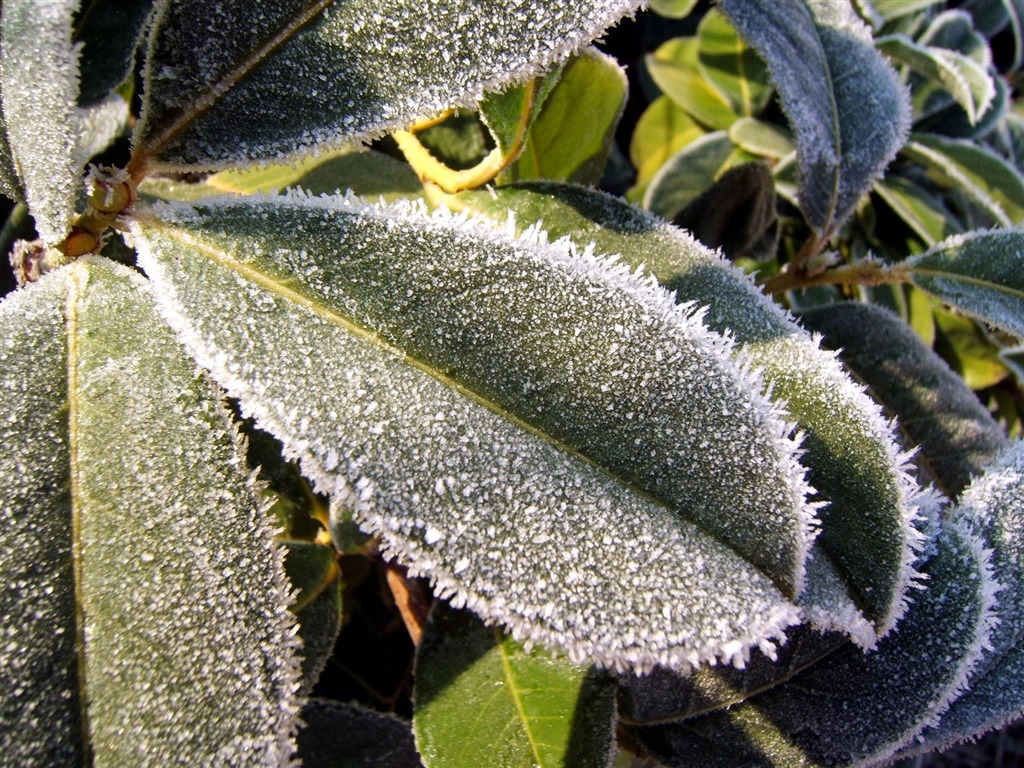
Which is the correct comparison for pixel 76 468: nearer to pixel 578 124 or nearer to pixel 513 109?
pixel 513 109

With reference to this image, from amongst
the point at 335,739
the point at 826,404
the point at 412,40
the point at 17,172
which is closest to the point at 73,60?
the point at 17,172

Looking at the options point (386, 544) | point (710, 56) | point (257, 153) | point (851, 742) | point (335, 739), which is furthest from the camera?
point (710, 56)

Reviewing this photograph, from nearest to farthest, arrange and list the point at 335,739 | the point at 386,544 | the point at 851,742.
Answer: the point at 386,544, the point at 851,742, the point at 335,739

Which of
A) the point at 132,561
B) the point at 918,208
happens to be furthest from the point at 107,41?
the point at 918,208

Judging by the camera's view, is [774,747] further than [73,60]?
Yes

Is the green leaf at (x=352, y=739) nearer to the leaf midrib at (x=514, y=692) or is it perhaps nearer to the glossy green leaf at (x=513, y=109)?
the leaf midrib at (x=514, y=692)

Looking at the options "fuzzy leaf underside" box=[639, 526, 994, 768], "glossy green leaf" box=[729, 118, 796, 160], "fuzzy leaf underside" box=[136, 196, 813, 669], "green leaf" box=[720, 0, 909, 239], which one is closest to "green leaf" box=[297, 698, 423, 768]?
"fuzzy leaf underside" box=[639, 526, 994, 768]

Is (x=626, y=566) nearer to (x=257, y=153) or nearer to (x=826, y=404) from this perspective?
(x=826, y=404)

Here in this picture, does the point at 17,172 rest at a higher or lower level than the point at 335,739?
higher
